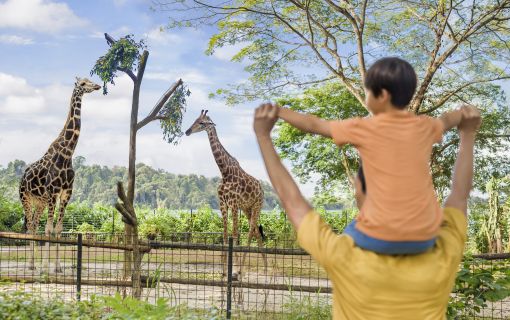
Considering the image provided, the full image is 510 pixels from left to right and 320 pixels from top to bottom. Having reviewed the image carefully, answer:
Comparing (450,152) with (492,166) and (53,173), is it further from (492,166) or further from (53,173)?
(53,173)

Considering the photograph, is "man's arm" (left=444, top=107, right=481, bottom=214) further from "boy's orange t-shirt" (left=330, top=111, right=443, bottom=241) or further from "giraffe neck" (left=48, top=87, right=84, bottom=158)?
"giraffe neck" (left=48, top=87, right=84, bottom=158)

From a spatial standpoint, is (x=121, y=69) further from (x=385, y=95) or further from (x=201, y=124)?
(x=385, y=95)

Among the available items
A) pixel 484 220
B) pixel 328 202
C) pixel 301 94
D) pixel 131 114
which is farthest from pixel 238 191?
pixel 328 202

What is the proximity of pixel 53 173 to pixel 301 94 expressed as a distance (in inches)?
361

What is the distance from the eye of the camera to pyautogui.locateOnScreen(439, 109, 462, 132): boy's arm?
5.35 feet

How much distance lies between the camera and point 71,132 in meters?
Answer: 11.8

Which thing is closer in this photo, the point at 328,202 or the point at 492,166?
the point at 492,166

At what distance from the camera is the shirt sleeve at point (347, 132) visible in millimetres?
1483

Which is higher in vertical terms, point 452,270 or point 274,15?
point 274,15

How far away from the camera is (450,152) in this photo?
735 inches

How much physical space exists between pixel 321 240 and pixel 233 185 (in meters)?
10.0

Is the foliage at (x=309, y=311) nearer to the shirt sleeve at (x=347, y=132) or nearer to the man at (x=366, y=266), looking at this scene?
the man at (x=366, y=266)

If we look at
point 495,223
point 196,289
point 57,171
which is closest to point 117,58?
point 57,171

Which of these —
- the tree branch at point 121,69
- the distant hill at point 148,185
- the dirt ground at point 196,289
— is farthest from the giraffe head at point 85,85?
the distant hill at point 148,185
